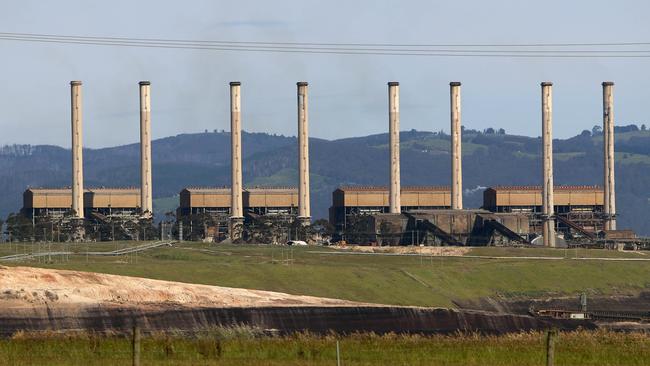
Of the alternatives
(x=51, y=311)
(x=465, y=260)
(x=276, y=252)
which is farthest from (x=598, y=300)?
(x=51, y=311)

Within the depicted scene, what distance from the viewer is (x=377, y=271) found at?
13675cm

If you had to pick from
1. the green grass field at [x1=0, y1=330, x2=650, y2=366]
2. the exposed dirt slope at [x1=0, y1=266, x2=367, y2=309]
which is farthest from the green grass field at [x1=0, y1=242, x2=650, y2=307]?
the green grass field at [x1=0, y1=330, x2=650, y2=366]

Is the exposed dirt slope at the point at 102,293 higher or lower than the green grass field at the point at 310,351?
higher

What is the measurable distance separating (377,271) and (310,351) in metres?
86.4

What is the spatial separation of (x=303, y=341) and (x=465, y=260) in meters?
111

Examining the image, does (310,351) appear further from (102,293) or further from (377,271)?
(377,271)

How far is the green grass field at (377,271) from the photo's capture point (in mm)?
122312

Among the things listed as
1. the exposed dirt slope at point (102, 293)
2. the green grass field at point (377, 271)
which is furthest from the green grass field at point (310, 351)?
the green grass field at point (377, 271)

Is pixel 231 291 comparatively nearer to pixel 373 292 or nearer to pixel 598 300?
pixel 373 292

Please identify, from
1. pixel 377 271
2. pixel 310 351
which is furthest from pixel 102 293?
pixel 377 271

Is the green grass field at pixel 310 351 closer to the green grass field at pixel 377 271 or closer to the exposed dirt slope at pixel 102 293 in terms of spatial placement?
the exposed dirt slope at pixel 102 293

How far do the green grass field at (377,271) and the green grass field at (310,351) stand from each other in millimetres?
62003

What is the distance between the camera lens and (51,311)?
67.7 meters

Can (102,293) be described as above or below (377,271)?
above
